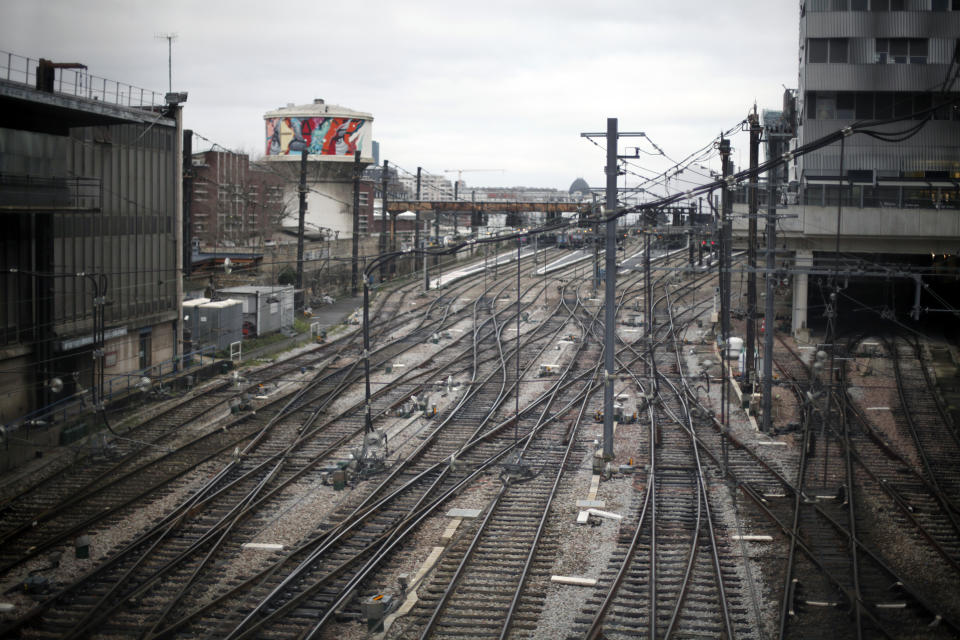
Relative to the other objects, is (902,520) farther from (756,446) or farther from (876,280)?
(876,280)

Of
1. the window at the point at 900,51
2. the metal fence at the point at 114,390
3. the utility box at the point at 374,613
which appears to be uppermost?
the window at the point at 900,51

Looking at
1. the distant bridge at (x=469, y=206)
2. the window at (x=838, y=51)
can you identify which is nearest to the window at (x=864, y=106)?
the window at (x=838, y=51)

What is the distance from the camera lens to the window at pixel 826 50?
31673 mm

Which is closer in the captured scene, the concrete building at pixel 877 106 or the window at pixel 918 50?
the concrete building at pixel 877 106

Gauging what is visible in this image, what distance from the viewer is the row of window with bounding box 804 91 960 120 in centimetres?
3225

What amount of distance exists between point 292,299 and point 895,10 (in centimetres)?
2333

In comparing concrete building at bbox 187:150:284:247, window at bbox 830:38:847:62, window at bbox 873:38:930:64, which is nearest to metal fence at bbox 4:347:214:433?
concrete building at bbox 187:150:284:247

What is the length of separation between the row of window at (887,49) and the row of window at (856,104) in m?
1.21

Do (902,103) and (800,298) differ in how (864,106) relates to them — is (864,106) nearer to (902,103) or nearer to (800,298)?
(902,103)

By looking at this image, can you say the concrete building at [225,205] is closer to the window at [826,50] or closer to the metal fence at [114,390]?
the metal fence at [114,390]

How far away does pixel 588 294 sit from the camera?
127ft

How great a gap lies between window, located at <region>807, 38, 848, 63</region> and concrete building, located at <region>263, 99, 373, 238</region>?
99.1 ft

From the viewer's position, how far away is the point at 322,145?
184 feet

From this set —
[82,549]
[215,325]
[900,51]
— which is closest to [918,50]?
[900,51]
